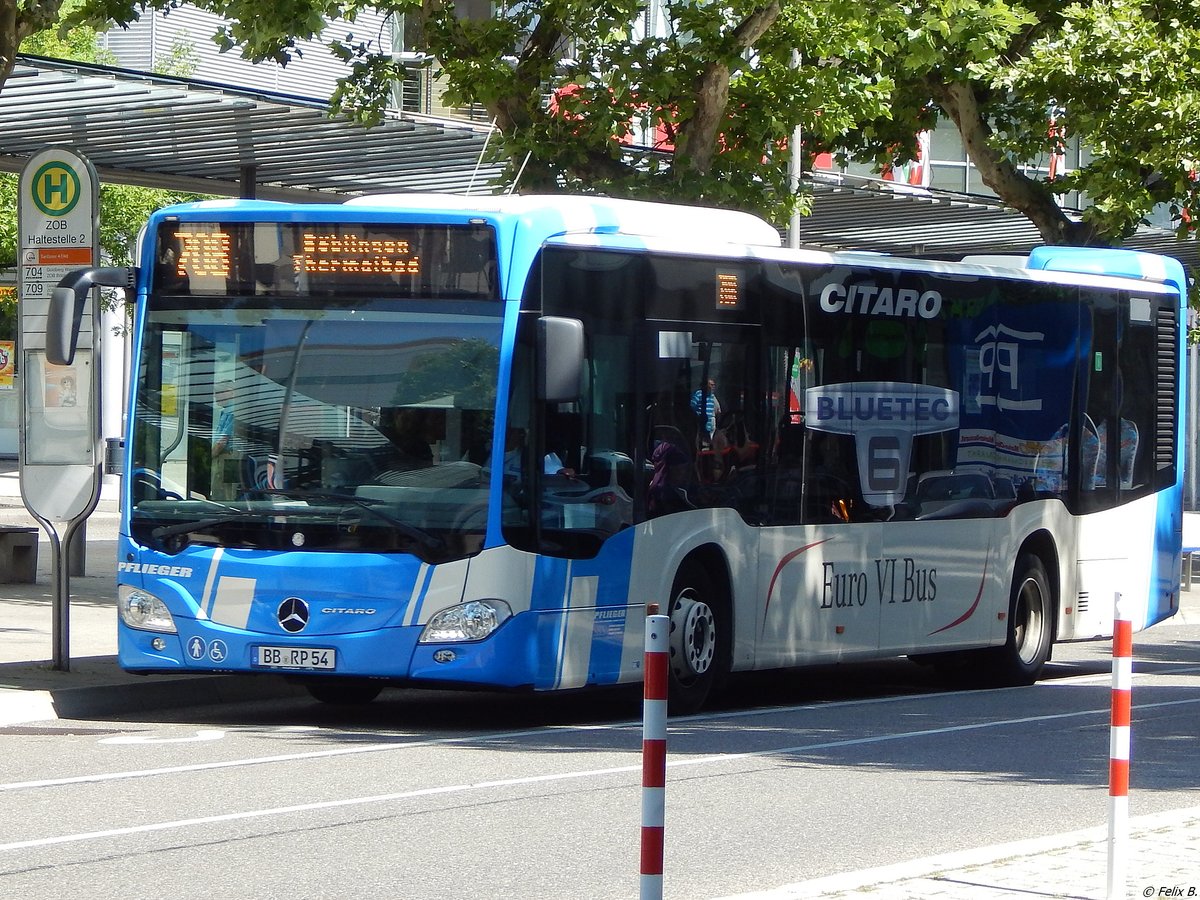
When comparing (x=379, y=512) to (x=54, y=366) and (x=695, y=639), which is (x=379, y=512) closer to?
(x=695, y=639)

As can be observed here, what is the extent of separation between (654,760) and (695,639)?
7.07 meters

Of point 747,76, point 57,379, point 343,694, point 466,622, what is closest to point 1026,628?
point 343,694

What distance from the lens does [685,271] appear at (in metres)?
12.3

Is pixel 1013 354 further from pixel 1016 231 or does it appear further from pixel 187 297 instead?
pixel 1016 231

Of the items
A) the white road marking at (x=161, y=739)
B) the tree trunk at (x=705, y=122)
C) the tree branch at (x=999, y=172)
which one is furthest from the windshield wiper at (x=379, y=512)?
the tree branch at (x=999, y=172)

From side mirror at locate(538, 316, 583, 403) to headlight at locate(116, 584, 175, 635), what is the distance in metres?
2.41

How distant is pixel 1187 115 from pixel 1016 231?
10.8m

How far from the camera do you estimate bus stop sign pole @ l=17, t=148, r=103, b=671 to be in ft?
42.4

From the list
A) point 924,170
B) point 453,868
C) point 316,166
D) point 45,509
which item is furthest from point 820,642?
point 924,170

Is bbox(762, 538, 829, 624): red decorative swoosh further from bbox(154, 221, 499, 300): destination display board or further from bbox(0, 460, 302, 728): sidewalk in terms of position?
bbox(0, 460, 302, 728): sidewalk

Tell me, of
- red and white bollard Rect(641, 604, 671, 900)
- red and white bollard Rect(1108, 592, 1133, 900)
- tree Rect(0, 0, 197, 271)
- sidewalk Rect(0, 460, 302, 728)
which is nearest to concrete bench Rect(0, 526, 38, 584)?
sidewalk Rect(0, 460, 302, 728)

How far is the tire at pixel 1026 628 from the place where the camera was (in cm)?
1525

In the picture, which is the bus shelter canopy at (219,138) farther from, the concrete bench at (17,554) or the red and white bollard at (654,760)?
the red and white bollard at (654,760)

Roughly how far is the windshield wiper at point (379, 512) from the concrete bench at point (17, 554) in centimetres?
958
